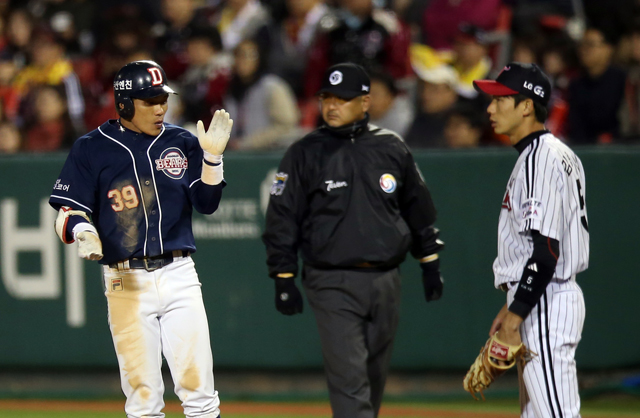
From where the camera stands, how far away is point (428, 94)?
8.06 m

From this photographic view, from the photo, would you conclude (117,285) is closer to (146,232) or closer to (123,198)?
(146,232)

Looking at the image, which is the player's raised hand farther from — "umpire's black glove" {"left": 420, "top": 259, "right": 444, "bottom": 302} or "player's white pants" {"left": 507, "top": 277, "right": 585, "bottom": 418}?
"player's white pants" {"left": 507, "top": 277, "right": 585, "bottom": 418}

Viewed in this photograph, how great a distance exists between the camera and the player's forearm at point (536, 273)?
3791mm

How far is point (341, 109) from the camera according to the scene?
489 cm

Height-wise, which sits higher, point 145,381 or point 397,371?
point 145,381

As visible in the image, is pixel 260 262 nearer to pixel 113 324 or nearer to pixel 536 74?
pixel 113 324

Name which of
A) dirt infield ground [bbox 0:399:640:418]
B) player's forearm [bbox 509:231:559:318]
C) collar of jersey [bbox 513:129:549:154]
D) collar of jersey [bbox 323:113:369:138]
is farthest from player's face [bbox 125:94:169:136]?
dirt infield ground [bbox 0:399:640:418]

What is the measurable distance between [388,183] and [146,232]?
1395 mm

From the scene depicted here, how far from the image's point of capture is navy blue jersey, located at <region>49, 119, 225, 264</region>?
14.0ft

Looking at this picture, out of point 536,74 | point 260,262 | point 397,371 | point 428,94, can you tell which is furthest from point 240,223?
point 536,74

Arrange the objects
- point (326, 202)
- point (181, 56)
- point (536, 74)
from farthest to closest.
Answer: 1. point (181, 56)
2. point (326, 202)
3. point (536, 74)

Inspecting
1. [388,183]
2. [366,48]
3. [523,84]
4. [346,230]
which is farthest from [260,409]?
[366,48]

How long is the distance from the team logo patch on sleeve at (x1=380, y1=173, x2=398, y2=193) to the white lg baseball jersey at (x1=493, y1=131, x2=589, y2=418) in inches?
36.4

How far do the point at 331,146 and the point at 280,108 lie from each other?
327cm
